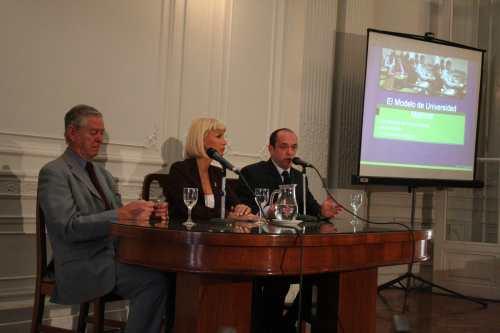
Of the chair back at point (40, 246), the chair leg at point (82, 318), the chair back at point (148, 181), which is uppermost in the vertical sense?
the chair back at point (148, 181)

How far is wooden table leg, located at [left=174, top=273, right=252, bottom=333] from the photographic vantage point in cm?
219

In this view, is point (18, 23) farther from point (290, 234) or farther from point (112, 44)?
point (290, 234)

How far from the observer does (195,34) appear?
13.3ft

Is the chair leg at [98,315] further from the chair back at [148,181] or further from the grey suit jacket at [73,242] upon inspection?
the chair back at [148,181]

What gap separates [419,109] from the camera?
4.91 metres

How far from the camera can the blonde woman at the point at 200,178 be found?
3.18m

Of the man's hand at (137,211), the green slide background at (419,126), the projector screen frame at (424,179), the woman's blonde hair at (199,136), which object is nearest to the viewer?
the man's hand at (137,211)

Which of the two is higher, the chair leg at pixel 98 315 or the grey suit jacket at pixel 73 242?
the grey suit jacket at pixel 73 242

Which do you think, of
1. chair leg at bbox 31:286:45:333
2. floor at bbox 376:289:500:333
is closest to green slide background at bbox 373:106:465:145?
floor at bbox 376:289:500:333

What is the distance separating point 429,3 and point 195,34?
2.51m

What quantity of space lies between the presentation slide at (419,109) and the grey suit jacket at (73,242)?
8.54 feet

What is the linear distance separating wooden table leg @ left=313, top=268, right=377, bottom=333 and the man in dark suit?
1.13ft

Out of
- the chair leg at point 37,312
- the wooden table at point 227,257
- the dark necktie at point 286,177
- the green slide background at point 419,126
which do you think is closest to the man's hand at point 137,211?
the wooden table at point 227,257

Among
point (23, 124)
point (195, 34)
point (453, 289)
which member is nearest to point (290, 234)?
point (23, 124)
